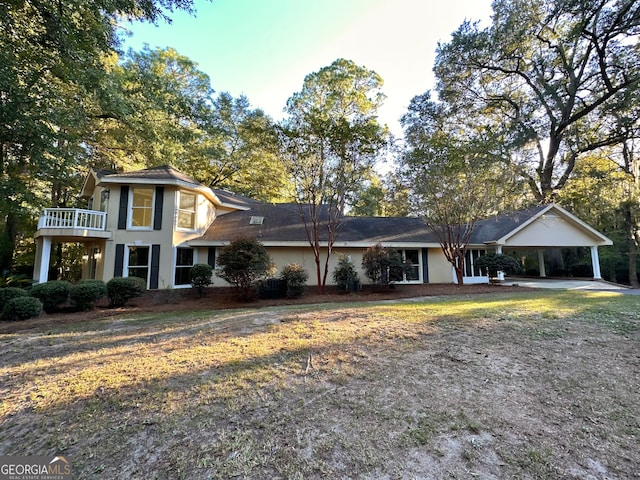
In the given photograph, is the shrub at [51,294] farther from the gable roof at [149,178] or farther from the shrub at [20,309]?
the gable roof at [149,178]

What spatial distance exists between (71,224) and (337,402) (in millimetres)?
13244

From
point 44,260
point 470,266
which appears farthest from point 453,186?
point 44,260

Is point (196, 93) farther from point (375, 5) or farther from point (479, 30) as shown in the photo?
point (479, 30)

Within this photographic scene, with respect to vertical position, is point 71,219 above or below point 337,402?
above

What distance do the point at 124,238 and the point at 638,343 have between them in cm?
1529

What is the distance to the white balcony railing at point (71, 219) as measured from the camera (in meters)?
11.1

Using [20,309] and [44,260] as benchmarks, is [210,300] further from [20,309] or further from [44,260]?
[44,260]

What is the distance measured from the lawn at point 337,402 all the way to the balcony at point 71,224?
7191 mm

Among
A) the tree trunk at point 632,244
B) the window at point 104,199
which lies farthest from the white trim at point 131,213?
the tree trunk at point 632,244

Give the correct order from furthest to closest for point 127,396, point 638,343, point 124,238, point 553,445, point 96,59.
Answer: point 124,238
point 96,59
point 638,343
point 127,396
point 553,445

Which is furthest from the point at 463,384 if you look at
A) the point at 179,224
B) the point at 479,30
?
the point at 479,30

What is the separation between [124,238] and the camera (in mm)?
11953

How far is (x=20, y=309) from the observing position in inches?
292

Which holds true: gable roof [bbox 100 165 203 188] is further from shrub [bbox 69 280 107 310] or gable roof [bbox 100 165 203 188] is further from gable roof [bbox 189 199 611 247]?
shrub [bbox 69 280 107 310]
